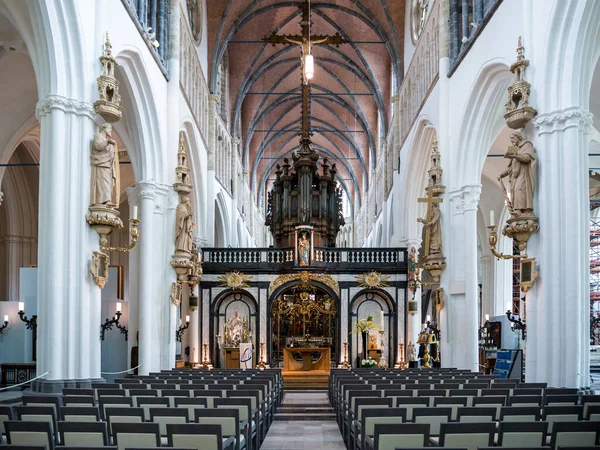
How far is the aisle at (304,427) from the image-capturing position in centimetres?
1188

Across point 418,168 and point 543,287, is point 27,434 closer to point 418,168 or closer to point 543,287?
point 543,287

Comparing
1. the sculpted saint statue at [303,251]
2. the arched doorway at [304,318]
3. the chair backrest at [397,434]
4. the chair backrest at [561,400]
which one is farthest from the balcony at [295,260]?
the chair backrest at [397,434]

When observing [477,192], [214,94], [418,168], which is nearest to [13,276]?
[214,94]

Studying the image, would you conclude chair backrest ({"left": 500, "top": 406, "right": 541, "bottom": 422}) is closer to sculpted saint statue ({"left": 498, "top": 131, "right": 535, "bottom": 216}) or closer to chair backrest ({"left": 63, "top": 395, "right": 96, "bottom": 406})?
chair backrest ({"left": 63, "top": 395, "right": 96, "bottom": 406})

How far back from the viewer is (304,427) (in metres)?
14.1

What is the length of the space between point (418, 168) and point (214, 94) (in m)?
8.91

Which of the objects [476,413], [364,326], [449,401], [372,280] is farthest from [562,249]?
[372,280]

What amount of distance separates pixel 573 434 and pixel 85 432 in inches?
175

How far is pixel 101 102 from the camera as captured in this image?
1251 centimetres

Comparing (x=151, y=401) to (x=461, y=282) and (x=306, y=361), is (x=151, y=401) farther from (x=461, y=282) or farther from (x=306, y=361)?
(x=306, y=361)

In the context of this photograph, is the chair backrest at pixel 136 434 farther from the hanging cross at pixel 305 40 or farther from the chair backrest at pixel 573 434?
the hanging cross at pixel 305 40

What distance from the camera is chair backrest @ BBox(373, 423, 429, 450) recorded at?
252 inches

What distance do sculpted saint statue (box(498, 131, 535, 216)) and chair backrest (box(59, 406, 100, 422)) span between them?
26.6 ft

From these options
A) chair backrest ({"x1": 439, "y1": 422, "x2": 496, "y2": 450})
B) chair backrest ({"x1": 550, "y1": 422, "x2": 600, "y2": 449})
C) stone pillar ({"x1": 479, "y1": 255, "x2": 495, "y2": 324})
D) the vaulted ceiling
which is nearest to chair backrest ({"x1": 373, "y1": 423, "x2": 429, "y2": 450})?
chair backrest ({"x1": 439, "y1": 422, "x2": 496, "y2": 450})
